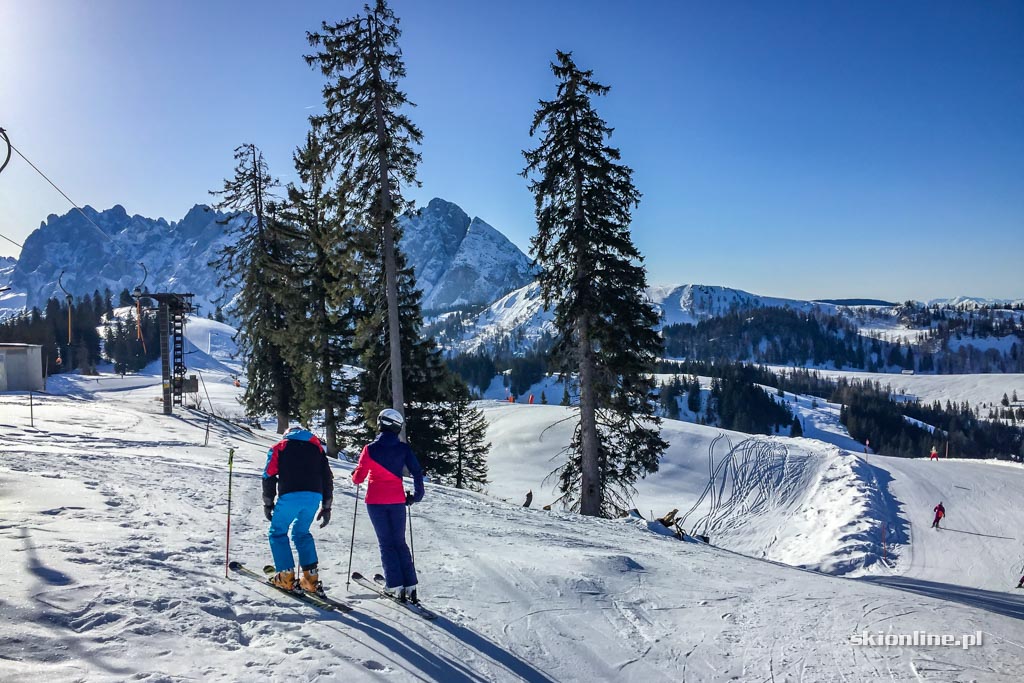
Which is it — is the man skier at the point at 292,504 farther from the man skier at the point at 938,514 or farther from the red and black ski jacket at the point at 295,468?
the man skier at the point at 938,514

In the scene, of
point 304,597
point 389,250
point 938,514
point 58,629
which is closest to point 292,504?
point 304,597

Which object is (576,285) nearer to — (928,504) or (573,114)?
(573,114)

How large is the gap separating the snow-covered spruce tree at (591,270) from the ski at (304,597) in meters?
12.5

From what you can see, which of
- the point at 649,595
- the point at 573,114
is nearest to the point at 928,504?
the point at 573,114

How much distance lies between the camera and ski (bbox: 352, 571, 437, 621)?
252 inches

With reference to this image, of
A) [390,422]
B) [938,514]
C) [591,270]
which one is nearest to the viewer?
[390,422]

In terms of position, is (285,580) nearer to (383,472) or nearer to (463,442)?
(383,472)

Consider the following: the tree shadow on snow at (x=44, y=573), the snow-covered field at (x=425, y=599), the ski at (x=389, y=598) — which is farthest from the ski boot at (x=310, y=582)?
the tree shadow on snow at (x=44, y=573)

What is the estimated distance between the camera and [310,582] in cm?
652

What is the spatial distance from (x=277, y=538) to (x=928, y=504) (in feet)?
129

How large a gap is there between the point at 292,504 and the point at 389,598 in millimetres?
1624

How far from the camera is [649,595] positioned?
8.12 metres

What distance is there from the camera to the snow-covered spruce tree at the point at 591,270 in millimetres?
17766

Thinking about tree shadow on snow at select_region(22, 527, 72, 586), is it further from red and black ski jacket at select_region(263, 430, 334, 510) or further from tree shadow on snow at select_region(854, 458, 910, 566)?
tree shadow on snow at select_region(854, 458, 910, 566)
